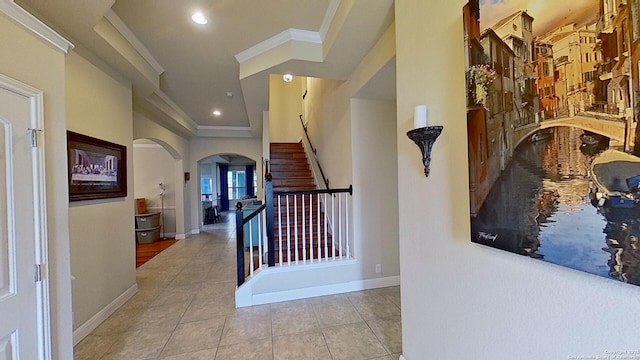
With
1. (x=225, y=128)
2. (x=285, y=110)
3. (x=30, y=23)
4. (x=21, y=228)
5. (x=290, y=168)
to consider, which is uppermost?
(x=285, y=110)

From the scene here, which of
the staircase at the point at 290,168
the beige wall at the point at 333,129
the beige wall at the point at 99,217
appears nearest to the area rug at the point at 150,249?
the beige wall at the point at 99,217

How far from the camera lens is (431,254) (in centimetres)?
157

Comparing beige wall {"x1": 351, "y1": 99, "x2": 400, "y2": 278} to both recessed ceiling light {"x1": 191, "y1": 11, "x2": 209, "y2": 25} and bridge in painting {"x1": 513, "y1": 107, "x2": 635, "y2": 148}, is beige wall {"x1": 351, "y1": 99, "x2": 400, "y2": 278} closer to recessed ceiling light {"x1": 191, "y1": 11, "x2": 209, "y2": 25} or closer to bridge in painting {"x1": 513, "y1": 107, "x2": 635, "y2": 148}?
recessed ceiling light {"x1": 191, "y1": 11, "x2": 209, "y2": 25}

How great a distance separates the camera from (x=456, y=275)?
1.38 metres

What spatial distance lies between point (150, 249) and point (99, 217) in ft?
12.1

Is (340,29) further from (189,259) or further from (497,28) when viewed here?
(189,259)

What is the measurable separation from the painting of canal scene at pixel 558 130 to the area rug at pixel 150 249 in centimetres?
573

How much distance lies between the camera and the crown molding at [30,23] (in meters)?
1.20

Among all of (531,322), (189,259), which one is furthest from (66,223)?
(189,259)

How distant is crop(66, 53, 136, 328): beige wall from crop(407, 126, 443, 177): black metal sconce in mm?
3078

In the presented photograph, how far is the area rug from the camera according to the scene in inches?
205

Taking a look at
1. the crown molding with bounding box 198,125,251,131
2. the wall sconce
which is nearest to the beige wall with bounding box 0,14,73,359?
the wall sconce

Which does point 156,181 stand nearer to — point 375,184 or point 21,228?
point 375,184
